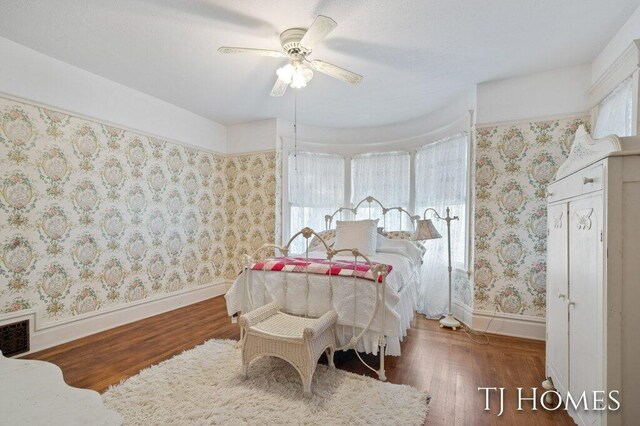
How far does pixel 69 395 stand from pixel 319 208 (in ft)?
12.9

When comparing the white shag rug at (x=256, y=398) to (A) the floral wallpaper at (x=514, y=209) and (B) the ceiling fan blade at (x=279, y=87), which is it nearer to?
(A) the floral wallpaper at (x=514, y=209)

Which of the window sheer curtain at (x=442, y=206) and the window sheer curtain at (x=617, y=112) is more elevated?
the window sheer curtain at (x=617, y=112)

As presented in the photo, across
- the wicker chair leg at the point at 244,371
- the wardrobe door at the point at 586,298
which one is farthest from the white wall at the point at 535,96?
the wicker chair leg at the point at 244,371

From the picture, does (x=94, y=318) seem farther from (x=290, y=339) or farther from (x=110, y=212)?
(x=290, y=339)

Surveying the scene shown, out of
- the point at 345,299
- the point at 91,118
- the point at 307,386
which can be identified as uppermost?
the point at 91,118

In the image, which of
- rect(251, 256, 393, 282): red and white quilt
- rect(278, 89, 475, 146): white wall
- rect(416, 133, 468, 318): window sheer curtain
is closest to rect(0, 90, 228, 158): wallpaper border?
rect(278, 89, 475, 146): white wall

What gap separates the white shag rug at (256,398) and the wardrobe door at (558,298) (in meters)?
0.85

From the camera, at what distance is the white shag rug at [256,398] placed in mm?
1765

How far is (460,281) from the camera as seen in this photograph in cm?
360

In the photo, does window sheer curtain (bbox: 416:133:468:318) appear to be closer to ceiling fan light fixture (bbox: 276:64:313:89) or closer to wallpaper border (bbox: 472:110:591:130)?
wallpaper border (bbox: 472:110:591:130)

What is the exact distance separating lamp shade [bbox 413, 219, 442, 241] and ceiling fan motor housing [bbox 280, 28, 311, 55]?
6.94 ft

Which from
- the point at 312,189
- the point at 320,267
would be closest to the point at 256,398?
the point at 320,267

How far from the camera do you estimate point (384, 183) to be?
14.8 ft

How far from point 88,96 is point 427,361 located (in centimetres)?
410
